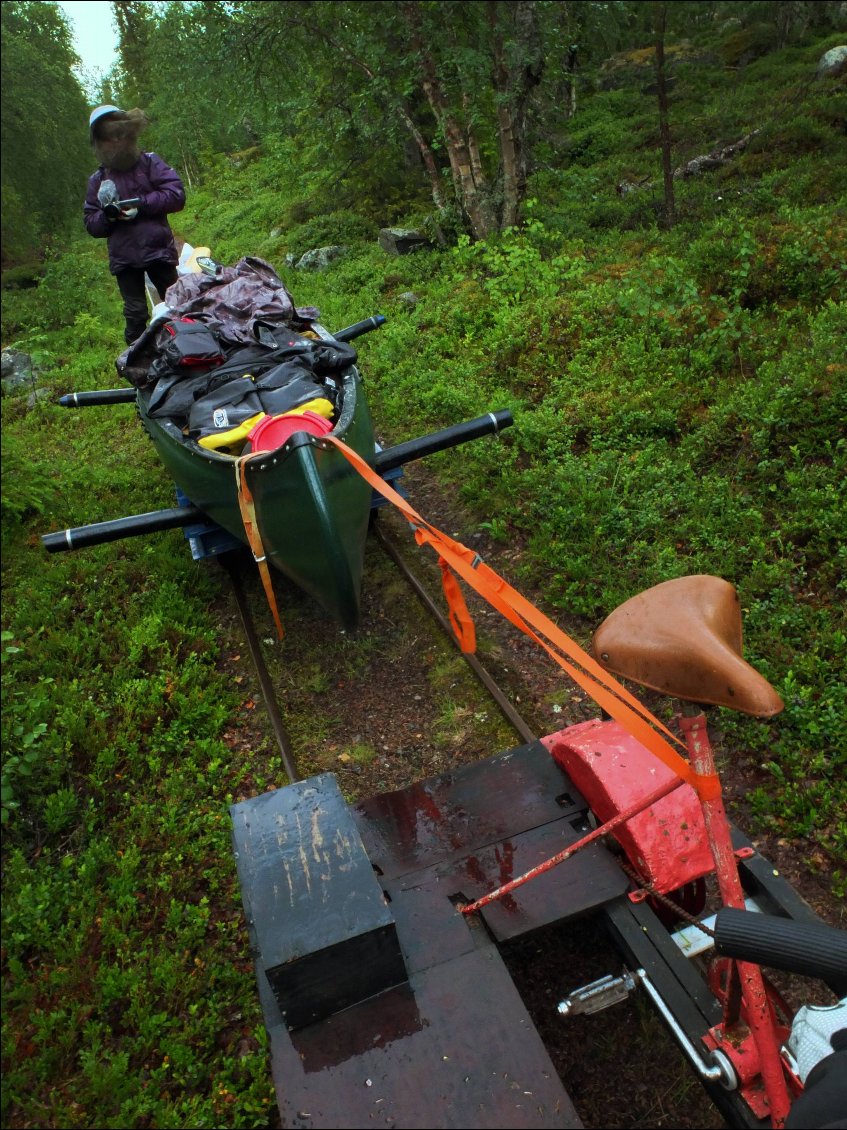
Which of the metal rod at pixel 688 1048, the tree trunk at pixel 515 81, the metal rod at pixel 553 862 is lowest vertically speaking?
the metal rod at pixel 688 1048

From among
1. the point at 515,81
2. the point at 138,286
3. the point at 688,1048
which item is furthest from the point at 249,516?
the point at 515,81

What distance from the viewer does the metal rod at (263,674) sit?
4.09m

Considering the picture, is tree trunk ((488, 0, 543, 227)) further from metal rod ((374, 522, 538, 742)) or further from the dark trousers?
metal rod ((374, 522, 538, 742))

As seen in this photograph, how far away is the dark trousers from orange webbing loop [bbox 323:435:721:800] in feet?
15.1

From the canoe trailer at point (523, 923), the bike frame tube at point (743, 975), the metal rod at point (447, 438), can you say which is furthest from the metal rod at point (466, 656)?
the bike frame tube at point (743, 975)

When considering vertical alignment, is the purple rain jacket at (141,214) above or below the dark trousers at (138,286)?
above

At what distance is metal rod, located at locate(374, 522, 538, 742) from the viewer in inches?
162

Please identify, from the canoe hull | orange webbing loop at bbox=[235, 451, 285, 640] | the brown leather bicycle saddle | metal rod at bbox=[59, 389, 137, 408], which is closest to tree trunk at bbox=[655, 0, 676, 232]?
the canoe hull

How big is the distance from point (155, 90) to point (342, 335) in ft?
86.0

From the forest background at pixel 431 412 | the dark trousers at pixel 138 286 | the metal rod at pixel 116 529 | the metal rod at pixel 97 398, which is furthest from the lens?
the dark trousers at pixel 138 286

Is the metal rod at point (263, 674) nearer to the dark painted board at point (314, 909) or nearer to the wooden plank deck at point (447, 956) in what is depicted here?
the wooden plank deck at point (447, 956)

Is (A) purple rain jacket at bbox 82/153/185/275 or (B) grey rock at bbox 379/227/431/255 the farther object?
(B) grey rock at bbox 379/227/431/255

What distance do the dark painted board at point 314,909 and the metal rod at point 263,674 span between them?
1576 mm

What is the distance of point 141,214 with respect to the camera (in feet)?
24.2
